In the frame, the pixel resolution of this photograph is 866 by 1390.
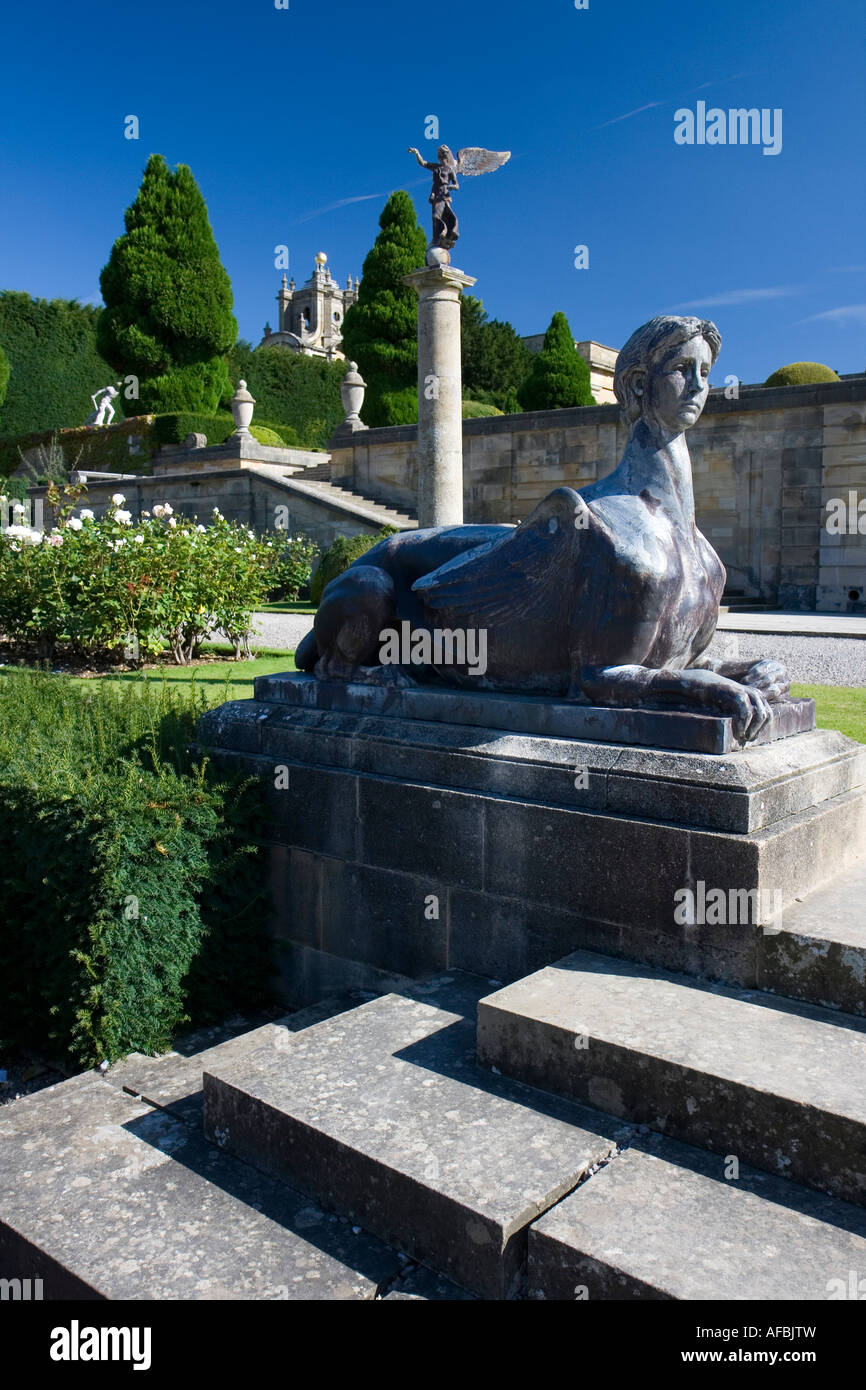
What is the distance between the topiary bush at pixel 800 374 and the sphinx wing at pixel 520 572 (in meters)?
18.7

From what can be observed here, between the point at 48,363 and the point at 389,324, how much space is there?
14597 millimetres

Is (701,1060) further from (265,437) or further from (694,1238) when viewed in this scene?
(265,437)

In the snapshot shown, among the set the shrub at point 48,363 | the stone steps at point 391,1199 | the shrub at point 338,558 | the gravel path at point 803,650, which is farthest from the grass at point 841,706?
the shrub at point 48,363

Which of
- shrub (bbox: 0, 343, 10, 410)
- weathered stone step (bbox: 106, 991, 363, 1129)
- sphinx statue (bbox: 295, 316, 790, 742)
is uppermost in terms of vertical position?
shrub (bbox: 0, 343, 10, 410)

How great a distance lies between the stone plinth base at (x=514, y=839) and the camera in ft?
9.69

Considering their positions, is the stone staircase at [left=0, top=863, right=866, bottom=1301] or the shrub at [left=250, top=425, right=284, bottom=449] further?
the shrub at [left=250, top=425, right=284, bottom=449]

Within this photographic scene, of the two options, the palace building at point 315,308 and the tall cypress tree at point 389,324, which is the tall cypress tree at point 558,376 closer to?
the tall cypress tree at point 389,324

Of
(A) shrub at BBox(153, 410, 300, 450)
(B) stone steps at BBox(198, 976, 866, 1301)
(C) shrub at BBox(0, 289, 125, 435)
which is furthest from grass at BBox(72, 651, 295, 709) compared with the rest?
(C) shrub at BBox(0, 289, 125, 435)

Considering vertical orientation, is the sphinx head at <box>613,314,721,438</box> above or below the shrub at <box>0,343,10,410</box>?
below

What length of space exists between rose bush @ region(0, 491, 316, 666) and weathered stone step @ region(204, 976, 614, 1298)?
7.96 meters

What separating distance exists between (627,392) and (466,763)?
4.54ft

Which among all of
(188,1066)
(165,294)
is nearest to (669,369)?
(188,1066)

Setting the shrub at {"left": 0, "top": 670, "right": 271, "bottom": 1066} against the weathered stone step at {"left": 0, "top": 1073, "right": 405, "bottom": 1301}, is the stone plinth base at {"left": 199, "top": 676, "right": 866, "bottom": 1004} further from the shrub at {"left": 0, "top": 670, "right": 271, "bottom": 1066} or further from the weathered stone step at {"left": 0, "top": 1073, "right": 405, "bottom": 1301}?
the weathered stone step at {"left": 0, "top": 1073, "right": 405, "bottom": 1301}

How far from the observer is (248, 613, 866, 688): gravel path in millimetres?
9328
